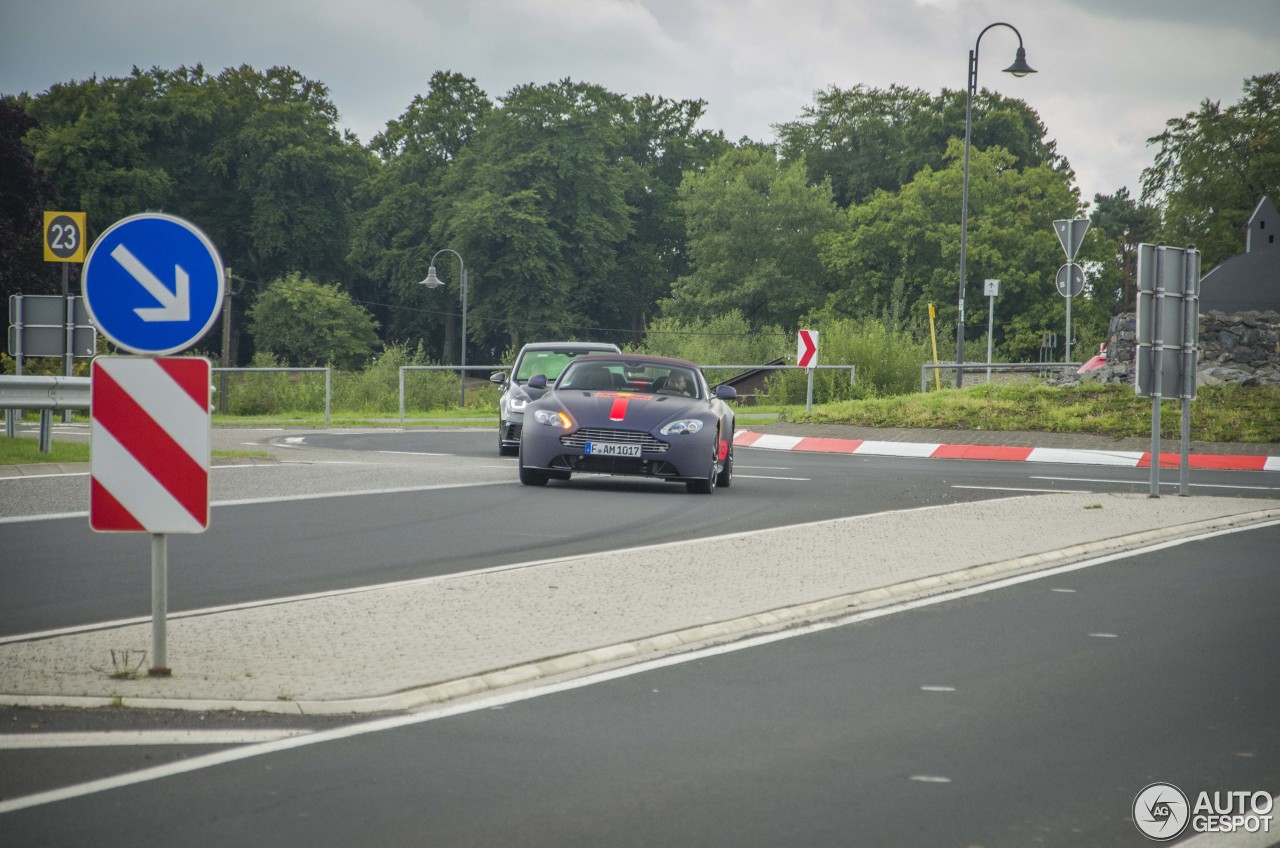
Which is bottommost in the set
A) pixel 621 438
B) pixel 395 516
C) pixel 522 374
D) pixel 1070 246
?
pixel 395 516

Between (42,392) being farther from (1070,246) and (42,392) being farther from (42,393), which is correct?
(1070,246)

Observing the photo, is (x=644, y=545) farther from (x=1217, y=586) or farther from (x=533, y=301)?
(x=533, y=301)

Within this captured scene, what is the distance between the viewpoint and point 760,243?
84500 millimetres

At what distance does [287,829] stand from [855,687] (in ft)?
9.86

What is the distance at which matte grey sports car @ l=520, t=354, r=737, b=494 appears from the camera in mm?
15656

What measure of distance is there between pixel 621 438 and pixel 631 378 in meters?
1.42

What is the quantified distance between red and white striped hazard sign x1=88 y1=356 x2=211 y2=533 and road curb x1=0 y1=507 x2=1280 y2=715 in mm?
848

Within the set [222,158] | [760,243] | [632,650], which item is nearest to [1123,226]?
[760,243]

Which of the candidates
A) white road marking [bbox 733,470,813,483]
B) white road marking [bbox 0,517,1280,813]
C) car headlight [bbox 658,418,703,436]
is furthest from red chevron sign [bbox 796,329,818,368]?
white road marking [bbox 0,517,1280,813]

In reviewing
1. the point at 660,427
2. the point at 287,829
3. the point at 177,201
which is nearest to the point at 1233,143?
the point at 177,201

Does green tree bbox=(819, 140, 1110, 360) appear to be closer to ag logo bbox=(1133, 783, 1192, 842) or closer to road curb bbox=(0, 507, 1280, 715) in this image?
road curb bbox=(0, 507, 1280, 715)

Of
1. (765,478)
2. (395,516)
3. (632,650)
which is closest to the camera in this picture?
(632,650)

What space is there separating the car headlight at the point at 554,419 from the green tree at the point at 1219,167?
58.8 metres

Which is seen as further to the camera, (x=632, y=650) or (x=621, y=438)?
(x=621, y=438)
